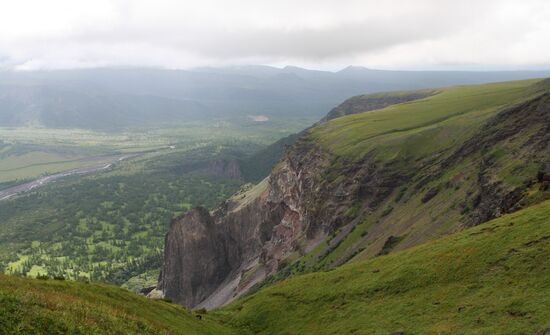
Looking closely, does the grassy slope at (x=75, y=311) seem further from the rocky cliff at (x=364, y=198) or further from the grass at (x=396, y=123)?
the grass at (x=396, y=123)

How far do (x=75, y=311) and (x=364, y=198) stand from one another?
283ft

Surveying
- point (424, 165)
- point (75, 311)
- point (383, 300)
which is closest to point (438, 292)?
point (383, 300)

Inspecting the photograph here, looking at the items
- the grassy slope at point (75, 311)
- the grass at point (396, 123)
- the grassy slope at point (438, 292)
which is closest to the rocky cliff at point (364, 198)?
the grass at point (396, 123)

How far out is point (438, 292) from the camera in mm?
36781

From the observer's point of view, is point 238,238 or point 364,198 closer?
point 364,198

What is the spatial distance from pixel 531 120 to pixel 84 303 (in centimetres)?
7400

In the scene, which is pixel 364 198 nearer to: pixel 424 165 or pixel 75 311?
pixel 424 165

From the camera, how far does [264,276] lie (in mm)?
111562

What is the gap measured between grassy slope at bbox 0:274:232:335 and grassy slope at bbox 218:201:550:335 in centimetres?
949

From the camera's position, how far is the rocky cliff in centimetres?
6769

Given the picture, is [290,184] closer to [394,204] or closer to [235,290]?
[235,290]

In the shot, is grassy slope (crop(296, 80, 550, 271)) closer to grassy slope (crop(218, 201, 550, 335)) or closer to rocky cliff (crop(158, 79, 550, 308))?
rocky cliff (crop(158, 79, 550, 308))

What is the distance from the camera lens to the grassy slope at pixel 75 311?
21469 millimetres

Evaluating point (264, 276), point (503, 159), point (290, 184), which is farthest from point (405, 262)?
point (290, 184)
